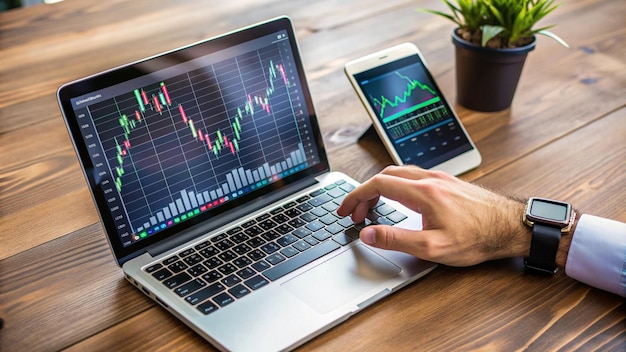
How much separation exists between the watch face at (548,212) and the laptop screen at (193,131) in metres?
0.36

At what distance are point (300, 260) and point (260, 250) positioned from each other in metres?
0.06

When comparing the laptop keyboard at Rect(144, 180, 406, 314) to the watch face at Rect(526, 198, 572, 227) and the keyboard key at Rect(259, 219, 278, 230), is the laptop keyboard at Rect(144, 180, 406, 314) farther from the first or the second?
the watch face at Rect(526, 198, 572, 227)

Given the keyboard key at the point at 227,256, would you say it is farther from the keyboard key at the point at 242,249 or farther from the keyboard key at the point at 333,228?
the keyboard key at the point at 333,228

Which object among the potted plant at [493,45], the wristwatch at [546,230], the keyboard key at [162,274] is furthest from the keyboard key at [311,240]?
the potted plant at [493,45]

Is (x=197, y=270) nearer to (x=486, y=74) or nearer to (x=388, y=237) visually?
(x=388, y=237)

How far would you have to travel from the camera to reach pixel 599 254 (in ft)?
3.13

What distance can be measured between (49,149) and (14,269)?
0.35 m

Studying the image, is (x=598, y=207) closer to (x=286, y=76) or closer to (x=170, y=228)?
(x=286, y=76)

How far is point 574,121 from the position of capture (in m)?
1.37

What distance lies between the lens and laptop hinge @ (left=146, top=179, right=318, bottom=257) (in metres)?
1.02

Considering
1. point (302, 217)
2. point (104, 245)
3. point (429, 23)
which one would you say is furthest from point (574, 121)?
point (104, 245)

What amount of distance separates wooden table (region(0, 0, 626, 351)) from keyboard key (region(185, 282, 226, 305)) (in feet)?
0.13

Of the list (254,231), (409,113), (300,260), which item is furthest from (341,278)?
(409,113)

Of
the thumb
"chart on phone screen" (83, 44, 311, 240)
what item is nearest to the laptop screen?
"chart on phone screen" (83, 44, 311, 240)
